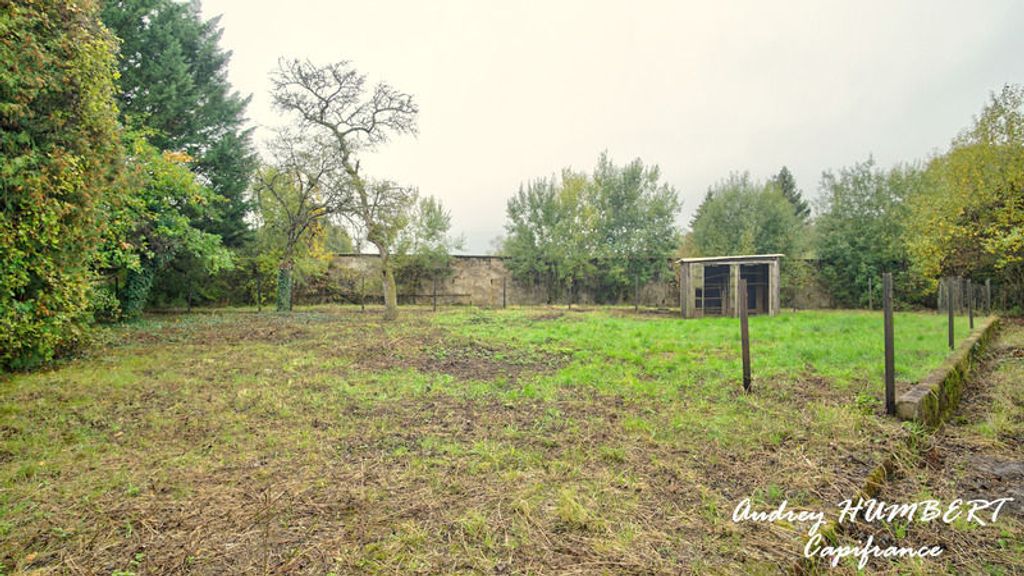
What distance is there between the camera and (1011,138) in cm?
1336

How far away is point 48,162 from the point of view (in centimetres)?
512

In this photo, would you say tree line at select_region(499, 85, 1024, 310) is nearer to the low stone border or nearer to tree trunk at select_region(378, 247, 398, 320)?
tree trunk at select_region(378, 247, 398, 320)

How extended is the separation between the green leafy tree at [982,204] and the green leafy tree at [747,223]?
7.29m

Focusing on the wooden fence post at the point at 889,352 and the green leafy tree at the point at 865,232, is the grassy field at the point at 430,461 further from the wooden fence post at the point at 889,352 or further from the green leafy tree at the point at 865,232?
the green leafy tree at the point at 865,232

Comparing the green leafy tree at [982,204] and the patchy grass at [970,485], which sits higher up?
the green leafy tree at [982,204]

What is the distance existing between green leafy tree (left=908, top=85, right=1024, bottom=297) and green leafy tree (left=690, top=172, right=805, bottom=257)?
23.9ft

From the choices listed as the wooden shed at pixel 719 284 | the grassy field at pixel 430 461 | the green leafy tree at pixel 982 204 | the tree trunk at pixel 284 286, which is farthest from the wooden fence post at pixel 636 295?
the tree trunk at pixel 284 286

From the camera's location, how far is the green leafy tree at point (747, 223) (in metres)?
23.5

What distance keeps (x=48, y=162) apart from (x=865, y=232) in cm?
2702

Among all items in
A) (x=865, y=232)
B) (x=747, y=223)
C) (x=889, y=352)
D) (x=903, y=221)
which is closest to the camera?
(x=889, y=352)

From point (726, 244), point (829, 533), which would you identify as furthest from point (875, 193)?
point (829, 533)

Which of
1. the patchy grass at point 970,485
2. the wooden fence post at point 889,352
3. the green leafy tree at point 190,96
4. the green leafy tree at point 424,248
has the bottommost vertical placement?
the patchy grass at point 970,485

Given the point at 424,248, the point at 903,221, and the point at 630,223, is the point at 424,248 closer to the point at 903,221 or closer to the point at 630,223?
the point at 630,223

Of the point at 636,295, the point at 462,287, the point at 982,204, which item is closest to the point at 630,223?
the point at 636,295
